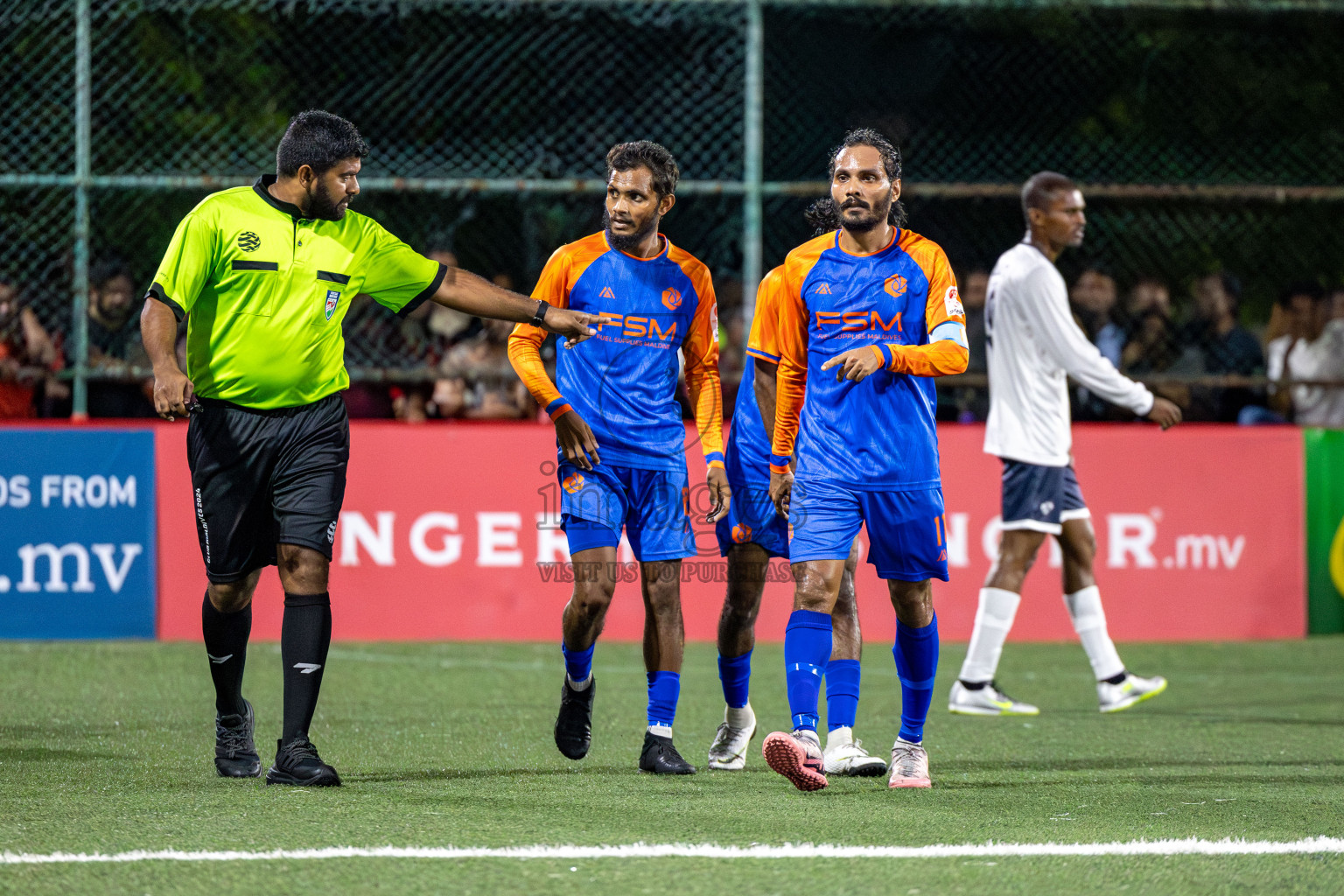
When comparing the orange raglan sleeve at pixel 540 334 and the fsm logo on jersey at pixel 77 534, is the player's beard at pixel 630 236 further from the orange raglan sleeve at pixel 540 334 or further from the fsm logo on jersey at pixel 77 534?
the fsm logo on jersey at pixel 77 534

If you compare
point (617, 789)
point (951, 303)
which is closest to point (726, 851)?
point (617, 789)

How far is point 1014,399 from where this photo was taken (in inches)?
304

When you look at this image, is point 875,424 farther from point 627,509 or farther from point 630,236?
point 630,236

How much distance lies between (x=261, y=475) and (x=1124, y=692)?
13.3ft

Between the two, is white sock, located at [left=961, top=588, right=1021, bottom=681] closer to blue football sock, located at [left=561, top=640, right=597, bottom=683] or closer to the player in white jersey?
the player in white jersey

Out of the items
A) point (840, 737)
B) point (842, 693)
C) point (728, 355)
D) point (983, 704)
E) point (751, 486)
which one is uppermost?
point (728, 355)

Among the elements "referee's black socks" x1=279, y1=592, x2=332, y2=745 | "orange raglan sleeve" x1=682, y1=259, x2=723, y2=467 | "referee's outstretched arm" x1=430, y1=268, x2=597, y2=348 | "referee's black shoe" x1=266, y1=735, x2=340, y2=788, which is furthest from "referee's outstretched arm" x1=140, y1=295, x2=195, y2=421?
"orange raglan sleeve" x1=682, y1=259, x2=723, y2=467

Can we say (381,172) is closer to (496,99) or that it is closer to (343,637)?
(496,99)

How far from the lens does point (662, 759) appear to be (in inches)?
224

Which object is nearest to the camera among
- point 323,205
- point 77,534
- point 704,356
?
point 323,205

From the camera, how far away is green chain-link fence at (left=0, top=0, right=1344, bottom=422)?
10.4 m

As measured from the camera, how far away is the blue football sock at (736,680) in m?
6.10

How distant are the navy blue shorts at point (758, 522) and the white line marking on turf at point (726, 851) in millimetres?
1880

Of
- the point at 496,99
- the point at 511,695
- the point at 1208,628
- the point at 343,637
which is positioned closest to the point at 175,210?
the point at 496,99
